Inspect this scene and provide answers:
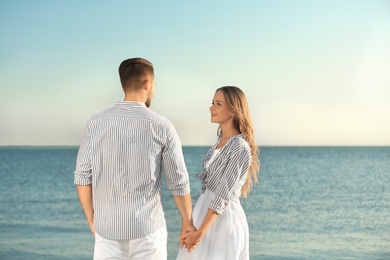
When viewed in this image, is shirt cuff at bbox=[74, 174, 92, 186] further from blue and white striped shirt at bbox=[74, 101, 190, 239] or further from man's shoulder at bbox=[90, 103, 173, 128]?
man's shoulder at bbox=[90, 103, 173, 128]

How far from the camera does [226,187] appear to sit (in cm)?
287

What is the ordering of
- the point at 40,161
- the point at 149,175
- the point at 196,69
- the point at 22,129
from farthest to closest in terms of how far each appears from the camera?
the point at 40,161 < the point at 22,129 < the point at 196,69 < the point at 149,175

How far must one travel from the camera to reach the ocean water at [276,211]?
1196cm

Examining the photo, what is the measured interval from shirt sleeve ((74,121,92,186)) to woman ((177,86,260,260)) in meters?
0.57

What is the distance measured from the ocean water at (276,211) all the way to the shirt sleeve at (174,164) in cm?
754

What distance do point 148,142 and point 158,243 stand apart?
392 millimetres

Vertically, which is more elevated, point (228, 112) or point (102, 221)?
point (228, 112)

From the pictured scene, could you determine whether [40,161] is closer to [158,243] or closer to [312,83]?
[312,83]

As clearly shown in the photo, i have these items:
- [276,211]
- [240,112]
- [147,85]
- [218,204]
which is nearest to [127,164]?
[147,85]

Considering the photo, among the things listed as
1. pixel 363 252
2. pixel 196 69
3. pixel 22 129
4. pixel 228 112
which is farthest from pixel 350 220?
pixel 22 129

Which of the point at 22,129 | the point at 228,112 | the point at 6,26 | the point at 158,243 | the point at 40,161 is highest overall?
the point at 6,26

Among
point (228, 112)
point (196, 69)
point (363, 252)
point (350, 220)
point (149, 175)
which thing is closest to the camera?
point (149, 175)

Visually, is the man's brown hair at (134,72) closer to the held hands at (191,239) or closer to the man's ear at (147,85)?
the man's ear at (147,85)

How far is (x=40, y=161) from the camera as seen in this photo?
37.6 meters
